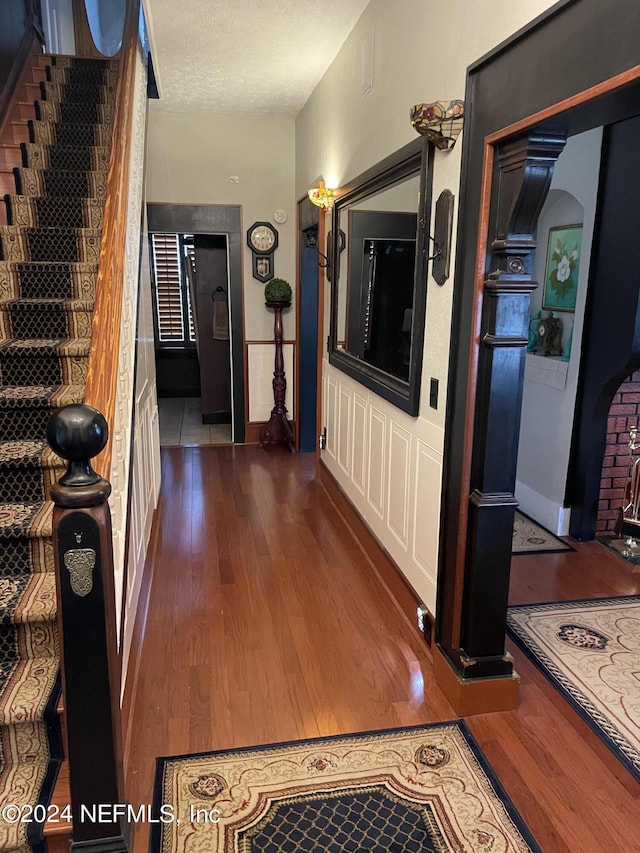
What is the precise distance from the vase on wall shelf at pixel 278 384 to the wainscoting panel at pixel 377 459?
2.39 m

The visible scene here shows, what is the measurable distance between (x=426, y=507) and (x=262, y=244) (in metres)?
4.01

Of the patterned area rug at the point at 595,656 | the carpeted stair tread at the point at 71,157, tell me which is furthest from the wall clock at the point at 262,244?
the patterned area rug at the point at 595,656

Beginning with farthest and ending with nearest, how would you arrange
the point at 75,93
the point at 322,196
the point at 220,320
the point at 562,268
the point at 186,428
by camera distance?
1. the point at 186,428
2. the point at 220,320
3. the point at 322,196
4. the point at 75,93
5. the point at 562,268

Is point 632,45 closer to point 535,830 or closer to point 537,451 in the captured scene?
point 535,830

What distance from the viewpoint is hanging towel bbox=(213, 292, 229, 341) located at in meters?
6.83

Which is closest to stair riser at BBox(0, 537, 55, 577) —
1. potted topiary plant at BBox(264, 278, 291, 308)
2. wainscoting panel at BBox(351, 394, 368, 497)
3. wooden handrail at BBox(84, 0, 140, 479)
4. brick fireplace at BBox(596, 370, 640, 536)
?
wooden handrail at BBox(84, 0, 140, 479)

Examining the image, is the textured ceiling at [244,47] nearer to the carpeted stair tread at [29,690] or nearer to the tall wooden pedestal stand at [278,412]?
the tall wooden pedestal stand at [278,412]

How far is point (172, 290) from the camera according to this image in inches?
344

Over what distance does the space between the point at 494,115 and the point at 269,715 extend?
2275 millimetres

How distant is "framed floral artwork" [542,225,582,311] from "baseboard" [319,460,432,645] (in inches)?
76.4

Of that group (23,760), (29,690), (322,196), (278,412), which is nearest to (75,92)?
(322,196)

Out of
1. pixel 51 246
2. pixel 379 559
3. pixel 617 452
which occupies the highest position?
pixel 51 246

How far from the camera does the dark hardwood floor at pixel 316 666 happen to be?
199 cm

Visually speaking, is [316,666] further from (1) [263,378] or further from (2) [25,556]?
(1) [263,378]
